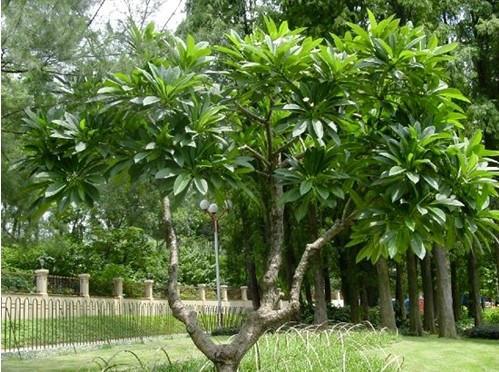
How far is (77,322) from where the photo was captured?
1738 cm

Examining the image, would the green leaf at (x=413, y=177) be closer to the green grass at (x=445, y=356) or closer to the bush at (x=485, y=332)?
the green grass at (x=445, y=356)

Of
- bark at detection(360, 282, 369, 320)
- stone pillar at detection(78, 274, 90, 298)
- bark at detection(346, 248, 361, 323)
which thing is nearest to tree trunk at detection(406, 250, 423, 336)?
bark at detection(346, 248, 361, 323)

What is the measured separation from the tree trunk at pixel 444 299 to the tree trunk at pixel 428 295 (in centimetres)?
221

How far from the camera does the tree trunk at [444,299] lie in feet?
50.8

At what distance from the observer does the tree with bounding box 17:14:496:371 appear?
145 inches

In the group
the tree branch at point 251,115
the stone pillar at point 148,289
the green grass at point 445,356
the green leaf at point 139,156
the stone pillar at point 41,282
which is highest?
the tree branch at point 251,115

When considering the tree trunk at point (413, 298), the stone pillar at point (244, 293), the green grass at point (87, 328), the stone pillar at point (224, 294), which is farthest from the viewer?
the stone pillar at point (244, 293)

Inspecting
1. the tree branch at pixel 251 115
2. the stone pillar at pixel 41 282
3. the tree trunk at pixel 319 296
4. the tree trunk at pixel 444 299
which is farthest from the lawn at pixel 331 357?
the stone pillar at pixel 41 282

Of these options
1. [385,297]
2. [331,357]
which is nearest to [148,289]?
[385,297]

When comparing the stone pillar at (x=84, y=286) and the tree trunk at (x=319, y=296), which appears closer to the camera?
the tree trunk at (x=319, y=296)

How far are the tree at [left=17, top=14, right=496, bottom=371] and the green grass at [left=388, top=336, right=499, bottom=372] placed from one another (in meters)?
5.01

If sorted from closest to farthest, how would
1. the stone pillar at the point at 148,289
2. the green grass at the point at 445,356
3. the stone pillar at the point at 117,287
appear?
1. the green grass at the point at 445,356
2. the stone pillar at the point at 117,287
3. the stone pillar at the point at 148,289

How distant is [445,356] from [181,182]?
28.2ft

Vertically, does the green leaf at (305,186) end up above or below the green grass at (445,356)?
above
